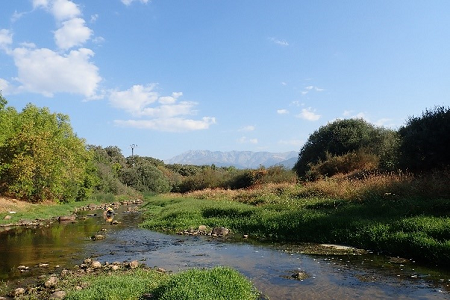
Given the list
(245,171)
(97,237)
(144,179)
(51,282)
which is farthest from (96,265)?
(144,179)

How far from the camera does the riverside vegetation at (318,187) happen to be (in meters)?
16.2

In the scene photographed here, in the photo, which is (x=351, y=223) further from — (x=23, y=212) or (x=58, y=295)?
(x=23, y=212)

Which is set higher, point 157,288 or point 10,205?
point 10,205

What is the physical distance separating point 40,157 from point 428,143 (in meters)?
40.0

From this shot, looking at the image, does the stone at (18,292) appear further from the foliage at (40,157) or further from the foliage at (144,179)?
the foliage at (144,179)

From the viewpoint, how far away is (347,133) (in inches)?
1639

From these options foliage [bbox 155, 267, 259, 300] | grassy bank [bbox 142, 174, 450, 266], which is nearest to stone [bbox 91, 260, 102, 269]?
foliage [bbox 155, 267, 259, 300]

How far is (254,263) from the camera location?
45.8 ft

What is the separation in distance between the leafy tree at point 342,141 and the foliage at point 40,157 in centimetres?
3120

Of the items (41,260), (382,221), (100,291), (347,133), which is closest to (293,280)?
(100,291)

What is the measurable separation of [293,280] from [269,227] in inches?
343

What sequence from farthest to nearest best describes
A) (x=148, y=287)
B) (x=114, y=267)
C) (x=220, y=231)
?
(x=220, y=231) < (x=114, y=267) < (x=148, y=287)

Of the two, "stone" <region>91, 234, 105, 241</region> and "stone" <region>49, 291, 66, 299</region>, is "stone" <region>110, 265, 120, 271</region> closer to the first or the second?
"stone" <region>49, 291, 66, 299</region>

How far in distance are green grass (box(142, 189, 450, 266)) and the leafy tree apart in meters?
17.3
